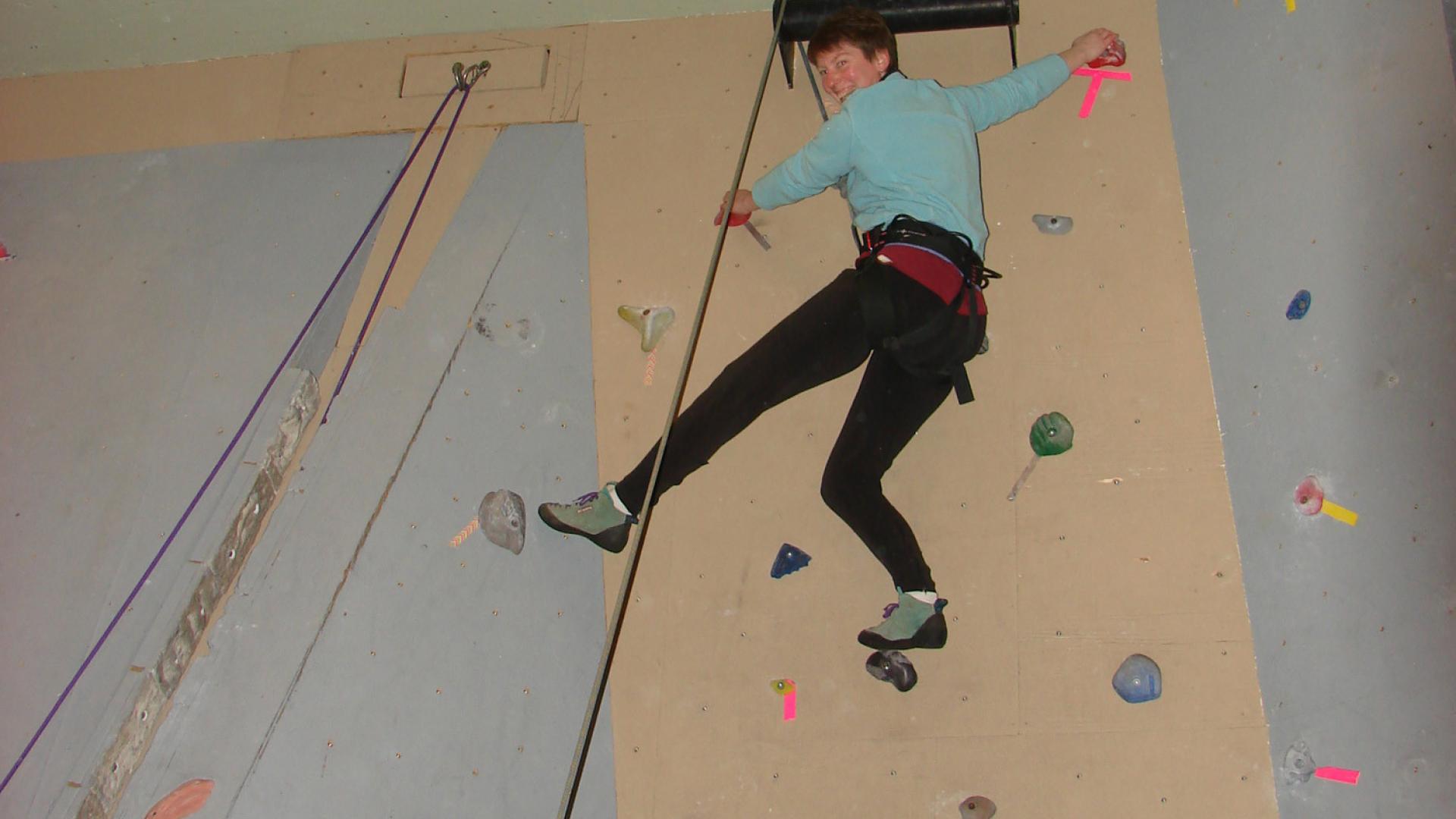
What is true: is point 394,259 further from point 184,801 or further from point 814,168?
point 184,801

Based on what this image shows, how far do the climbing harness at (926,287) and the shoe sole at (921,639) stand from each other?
0.37 m

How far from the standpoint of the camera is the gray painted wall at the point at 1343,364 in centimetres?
134

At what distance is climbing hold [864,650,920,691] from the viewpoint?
5.55ft

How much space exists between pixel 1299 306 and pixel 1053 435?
15.5 inches

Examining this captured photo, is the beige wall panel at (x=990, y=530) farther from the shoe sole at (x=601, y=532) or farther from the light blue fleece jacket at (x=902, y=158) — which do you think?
the light blue fleece jacket at (x=902, y=158)

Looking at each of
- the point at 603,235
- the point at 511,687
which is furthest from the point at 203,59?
the point at 511,687

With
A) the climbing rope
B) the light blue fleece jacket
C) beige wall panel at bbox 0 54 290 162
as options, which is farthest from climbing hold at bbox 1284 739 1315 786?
beige wall panel at bbox 0 54 290 162

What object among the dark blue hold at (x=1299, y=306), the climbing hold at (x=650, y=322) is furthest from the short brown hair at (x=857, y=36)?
the dark blue hold at (x=1299, y=306)

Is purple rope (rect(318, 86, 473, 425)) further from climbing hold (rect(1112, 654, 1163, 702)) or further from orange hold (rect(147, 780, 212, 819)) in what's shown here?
climbing hold (rect(1112, 654, 1163, 702))

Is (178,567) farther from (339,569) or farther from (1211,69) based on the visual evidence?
(1211,69)

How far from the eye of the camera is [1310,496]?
60.7 inches

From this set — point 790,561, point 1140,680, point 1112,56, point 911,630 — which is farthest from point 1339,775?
point 1112,56

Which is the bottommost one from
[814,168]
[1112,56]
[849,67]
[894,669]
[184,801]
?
[184,801]

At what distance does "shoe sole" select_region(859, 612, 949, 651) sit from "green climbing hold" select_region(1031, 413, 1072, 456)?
33cm
